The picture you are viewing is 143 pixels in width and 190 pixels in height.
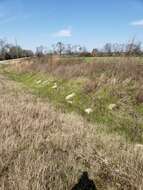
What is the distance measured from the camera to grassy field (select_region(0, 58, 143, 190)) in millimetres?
4047

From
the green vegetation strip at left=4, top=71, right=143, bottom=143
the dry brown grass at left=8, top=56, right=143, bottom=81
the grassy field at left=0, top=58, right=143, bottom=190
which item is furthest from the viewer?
the dry brown grass at left=8, top=56, right=143, bottom=81

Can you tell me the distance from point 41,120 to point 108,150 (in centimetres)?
239

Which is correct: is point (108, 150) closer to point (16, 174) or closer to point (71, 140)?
point (71, 140)

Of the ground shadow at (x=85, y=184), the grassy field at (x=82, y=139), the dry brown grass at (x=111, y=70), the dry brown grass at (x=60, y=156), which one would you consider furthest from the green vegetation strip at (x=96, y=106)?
the ground shadow at (x=85, y=184)

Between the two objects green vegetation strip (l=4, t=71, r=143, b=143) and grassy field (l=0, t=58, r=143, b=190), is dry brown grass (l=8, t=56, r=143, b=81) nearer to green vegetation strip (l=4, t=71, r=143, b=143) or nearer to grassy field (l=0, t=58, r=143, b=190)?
grassy field (l=0, t=58, r=143, b=190)

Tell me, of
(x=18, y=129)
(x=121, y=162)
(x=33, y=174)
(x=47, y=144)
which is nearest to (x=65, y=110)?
(x=18, y=129)

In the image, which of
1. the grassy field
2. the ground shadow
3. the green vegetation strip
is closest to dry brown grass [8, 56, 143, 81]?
the grassy field

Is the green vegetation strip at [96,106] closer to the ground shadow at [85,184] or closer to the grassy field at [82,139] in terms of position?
the grassy field at [82,139]

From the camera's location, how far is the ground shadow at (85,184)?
152 inches

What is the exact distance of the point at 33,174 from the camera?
3896 mm

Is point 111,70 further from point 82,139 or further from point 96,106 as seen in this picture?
point 82,139

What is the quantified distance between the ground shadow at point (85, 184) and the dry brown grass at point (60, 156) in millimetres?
78

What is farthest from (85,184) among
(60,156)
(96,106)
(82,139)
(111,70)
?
(111,70)

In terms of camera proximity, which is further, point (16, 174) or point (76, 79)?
point (76, 79)
